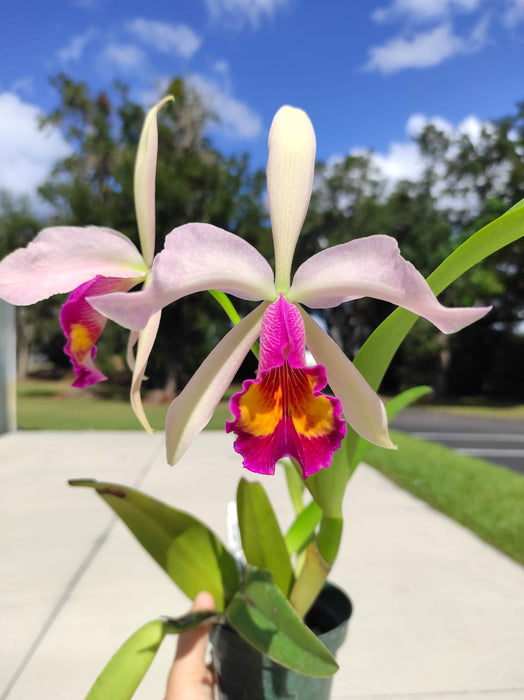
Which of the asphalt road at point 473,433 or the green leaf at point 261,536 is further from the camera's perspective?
the asphalt road at point 473,433

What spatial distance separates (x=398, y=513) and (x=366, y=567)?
3.03 feet

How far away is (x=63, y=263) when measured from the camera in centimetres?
77

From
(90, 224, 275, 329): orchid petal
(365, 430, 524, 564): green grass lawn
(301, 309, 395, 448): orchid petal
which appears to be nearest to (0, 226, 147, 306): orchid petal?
(90, 224, 275, 329): orchid petal

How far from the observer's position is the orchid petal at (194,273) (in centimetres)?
59

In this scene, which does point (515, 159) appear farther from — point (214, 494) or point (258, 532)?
point (258, 532)

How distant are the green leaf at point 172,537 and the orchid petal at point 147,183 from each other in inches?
23.2

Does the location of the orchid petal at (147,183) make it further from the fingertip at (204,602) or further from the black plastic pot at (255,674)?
the black plastic pot at (255,674)

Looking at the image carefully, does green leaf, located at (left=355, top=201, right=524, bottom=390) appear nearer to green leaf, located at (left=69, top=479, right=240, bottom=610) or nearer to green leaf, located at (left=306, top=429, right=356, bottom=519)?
green leaf, located at (left=306, top=429, right=356, bottom=519)

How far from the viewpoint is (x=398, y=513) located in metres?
3.57

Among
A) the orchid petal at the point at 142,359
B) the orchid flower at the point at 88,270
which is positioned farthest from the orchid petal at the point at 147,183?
the orchid petal at the point at 142,359

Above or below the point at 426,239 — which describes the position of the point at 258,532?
below

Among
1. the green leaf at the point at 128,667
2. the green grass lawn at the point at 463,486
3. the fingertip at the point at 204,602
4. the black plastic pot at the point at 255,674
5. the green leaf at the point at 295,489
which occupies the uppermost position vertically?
the green leaf at the point at 295,489

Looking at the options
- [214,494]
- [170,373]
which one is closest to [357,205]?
[170,373]

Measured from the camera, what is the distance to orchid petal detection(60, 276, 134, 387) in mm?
841
